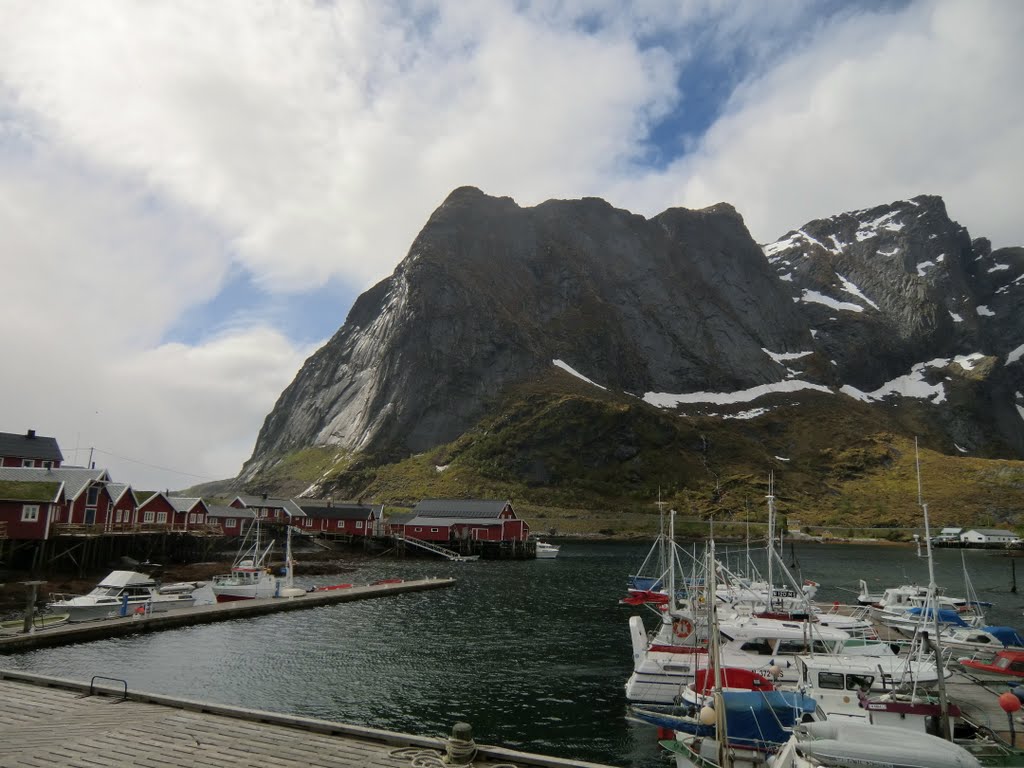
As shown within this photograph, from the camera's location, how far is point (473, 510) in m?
113

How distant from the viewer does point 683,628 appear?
35.0 m

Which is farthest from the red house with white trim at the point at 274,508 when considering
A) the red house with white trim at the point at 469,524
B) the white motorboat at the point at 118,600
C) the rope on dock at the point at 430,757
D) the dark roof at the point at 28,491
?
the rope on dock at the point at 430,757

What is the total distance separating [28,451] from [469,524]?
60035mm

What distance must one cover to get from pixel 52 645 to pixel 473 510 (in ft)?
264

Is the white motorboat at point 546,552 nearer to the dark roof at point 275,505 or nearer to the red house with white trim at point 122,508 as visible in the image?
the dark roof at point 275,505

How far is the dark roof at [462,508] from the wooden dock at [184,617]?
46.5 meters

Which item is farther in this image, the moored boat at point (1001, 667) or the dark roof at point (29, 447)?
the dark roof at point (29, 447)

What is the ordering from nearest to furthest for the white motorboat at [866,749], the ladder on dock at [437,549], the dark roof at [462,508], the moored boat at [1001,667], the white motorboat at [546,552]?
the white motorboat at [866,749] → the moored boat at [1001,667] → the ladder on dock at [437,549] → the white motorboat at [546,552] → the dark roof at [462,508]

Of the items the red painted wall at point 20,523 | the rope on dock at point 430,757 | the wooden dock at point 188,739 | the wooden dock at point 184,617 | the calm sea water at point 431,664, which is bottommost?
the calm sea water at point 431,664

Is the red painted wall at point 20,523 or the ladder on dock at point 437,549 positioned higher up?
the red painted wall at point 20,523

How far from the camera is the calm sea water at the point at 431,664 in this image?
25141mm

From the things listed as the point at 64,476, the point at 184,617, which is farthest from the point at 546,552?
the point at 184,617

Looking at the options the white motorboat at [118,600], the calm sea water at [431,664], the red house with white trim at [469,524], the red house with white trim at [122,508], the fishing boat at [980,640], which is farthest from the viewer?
the red house with white trim at [469,524]

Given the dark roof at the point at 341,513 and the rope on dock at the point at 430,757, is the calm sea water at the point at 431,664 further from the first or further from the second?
the dark roof at the point at 341,513
